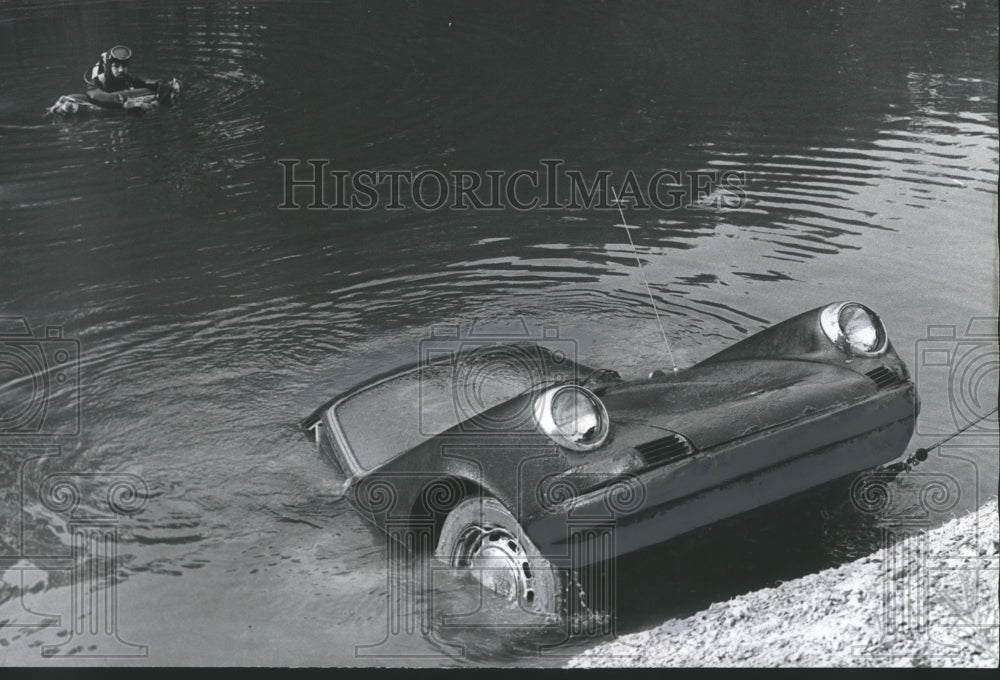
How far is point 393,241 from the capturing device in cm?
423

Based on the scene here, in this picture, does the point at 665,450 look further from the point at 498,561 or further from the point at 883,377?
the point at 883,377

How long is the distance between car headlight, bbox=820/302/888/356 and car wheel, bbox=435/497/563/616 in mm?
1142

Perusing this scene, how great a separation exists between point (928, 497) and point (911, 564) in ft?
0.81

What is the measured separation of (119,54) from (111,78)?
0.85ft

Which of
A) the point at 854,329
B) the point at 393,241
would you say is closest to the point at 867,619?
the point at 854,329

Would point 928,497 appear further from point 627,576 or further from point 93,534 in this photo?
point 93,534

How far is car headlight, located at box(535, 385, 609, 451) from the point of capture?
2.71m

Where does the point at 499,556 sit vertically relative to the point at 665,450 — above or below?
below

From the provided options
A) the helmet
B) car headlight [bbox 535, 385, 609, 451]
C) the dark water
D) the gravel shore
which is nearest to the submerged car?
car headlight [bbox 535, 385, 609, 451]

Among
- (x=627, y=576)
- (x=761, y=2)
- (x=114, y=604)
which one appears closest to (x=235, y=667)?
(x=114, y=604)

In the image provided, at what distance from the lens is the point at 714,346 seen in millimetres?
3812

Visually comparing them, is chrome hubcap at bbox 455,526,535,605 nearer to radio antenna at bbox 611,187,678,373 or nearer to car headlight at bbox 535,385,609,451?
car headlight at bbox 535,385,609,451
